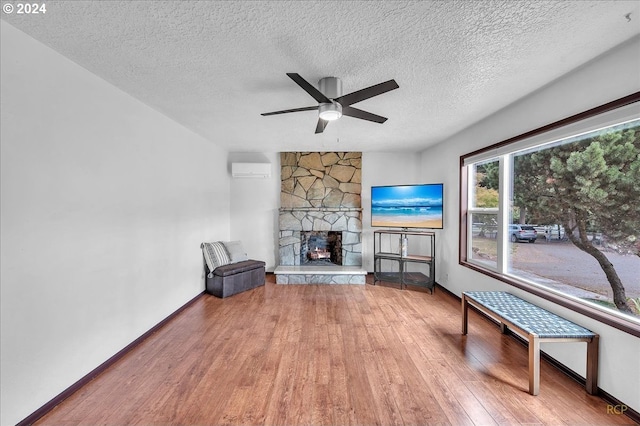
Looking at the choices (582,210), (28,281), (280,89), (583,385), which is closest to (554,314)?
(583,385)

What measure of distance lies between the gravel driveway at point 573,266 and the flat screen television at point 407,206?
4.72 ft

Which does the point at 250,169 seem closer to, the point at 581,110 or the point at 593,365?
the point at 581,110

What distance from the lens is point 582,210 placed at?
6.74ft

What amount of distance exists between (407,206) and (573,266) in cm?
236

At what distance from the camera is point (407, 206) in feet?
14.3

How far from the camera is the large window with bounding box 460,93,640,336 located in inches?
68.6

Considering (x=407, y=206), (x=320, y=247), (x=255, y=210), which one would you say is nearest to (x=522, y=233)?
(x=407, y=206)

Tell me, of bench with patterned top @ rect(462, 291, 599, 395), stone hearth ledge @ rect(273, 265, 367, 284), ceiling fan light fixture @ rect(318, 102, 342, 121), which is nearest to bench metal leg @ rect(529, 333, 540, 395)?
bench with patterned top @ rect(462, 291, 599, 395)

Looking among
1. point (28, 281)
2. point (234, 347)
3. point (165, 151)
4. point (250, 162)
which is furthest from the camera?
point (250, 162)

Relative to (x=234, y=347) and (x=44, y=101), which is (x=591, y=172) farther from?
(x=44, y=101)

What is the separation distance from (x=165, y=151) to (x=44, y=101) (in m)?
1.31

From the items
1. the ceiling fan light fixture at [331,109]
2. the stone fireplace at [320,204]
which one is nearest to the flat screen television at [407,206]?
the stone fireplace at [320,204]

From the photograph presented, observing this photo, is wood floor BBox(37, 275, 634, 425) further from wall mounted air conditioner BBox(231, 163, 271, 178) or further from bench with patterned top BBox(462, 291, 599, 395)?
wall mounted air conditioner BBox(231, 163, 271, 178)

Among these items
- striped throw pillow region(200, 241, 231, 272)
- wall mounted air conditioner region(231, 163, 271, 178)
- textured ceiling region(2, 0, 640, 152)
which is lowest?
striped throw pillow region(200, 241, 231, 272)
